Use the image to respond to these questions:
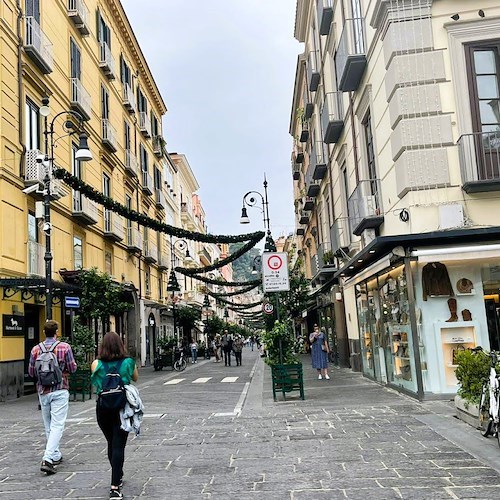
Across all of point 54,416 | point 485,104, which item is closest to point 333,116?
point 485,104

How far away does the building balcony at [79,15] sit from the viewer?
77.7ft

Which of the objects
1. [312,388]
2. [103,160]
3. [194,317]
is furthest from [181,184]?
[312,388]

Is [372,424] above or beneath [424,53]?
beneath

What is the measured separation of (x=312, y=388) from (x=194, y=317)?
2463 centimetres

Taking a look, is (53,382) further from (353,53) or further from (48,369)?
(353,53)

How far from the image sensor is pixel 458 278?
1191 centimetres

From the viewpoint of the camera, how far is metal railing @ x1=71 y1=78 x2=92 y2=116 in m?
23.4

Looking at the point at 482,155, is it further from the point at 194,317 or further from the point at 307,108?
the point at 194,317

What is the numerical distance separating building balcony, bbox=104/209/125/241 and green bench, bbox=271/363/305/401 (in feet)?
51.0

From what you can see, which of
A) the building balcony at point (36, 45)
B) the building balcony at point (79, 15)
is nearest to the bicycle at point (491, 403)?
→ the building balcony at point (36, 45)

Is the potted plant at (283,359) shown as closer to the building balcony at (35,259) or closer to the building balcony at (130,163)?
the building balcony at (35,259)

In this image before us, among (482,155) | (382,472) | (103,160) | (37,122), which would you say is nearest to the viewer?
(382,472)

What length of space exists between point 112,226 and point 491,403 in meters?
22.8

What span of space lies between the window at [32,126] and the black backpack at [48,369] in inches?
522
